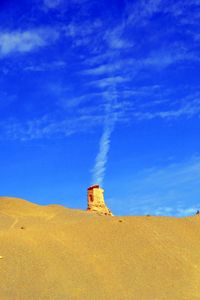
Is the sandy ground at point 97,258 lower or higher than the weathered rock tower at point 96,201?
lower

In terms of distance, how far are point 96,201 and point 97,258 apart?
14.6 meters

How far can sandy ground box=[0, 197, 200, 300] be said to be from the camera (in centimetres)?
2280

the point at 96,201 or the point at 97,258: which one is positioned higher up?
the point at 96,201

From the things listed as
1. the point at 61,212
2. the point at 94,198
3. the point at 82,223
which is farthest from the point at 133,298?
the point at 94,198

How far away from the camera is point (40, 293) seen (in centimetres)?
2183

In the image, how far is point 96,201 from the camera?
40.5 meters

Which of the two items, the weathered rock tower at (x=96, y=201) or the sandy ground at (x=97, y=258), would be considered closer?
the sandy ground at (x=97, y=258)

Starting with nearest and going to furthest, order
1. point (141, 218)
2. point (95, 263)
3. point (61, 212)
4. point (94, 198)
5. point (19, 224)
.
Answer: point (95, 263), point (19, 224), point (141, 218), point (61, 212), point (94, 198)

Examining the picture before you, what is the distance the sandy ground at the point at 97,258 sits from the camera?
22.8 meters

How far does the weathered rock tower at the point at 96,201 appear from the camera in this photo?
40281 millimetres

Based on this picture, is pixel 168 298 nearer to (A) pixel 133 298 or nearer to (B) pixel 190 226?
(A) pixel 133 298

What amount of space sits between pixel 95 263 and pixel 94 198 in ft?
49.5

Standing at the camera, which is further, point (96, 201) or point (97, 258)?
point (96, 201)

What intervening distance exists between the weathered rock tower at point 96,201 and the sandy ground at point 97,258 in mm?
7000
